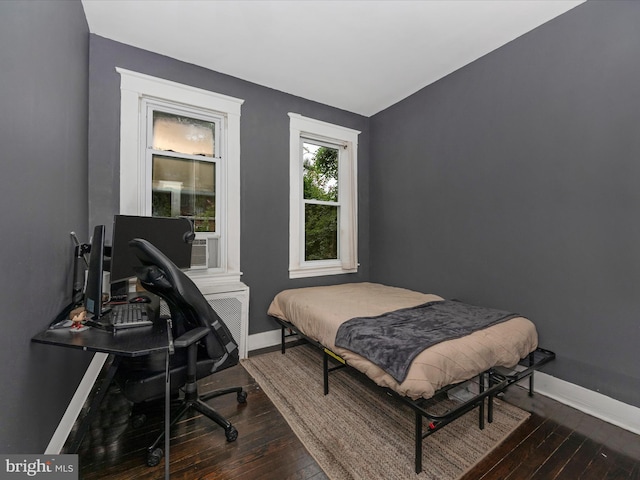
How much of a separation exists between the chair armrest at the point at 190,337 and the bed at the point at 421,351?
935 mm

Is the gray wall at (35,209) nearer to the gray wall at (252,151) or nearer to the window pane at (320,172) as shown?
the gray wall at (252,151)

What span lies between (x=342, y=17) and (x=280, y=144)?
142 cm

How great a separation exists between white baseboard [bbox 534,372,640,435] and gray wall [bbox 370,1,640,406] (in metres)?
0.06

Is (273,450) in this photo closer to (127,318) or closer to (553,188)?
(127,318)

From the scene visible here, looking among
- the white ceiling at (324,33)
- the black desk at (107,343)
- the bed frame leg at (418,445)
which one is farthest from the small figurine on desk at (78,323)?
the white ceiling at (324,33)

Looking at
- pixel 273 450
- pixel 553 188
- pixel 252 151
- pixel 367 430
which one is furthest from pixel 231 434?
pixel 553 188

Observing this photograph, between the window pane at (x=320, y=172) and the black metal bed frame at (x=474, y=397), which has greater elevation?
the window pane at (x=320, y=172)

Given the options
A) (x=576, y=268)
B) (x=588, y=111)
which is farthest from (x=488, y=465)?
(x=588, y=111)

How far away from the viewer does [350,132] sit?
3.89 meters

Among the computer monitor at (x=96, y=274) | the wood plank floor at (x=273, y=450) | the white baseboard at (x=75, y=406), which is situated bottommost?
the wood plank floor at (x=273, y=450)

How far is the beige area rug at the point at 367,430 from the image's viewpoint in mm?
1516

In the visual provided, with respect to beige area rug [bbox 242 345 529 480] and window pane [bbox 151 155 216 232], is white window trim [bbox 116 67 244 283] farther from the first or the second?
beige area rug [bbox 242 345 529 480]

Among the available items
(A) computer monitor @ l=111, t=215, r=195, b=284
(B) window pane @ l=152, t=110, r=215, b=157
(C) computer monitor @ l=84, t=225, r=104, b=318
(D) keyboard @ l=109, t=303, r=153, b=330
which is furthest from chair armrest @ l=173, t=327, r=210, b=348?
→ (B) window pane @ l=152, t=110, r=215, b=157

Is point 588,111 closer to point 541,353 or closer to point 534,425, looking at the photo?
point 541,353
